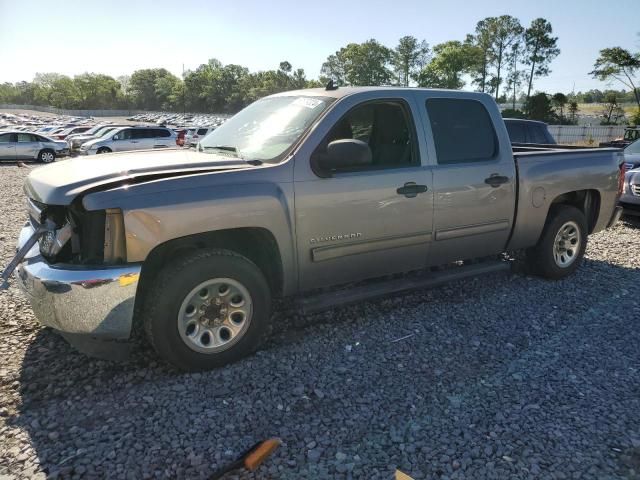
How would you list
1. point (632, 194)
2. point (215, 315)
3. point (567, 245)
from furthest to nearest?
1. point (632, 194)
2. point (567, 245)
3. point (215, 315)

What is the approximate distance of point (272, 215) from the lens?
3.41 metres

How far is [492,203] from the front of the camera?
14.8ft

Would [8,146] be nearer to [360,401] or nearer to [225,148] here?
[225,148]

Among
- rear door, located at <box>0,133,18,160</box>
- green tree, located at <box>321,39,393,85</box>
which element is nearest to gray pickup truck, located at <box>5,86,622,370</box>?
rear door, located at <box>0,133,18,160</box>

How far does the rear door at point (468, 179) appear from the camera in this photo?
4.22m

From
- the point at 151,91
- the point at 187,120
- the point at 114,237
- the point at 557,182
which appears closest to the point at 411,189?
the point at 557,182

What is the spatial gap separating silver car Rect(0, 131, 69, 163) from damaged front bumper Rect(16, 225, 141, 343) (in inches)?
928

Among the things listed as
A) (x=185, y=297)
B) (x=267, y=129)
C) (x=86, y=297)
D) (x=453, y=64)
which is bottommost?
(x=185, y=297)

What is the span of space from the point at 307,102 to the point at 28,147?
931 inches

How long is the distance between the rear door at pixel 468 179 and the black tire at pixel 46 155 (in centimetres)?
2396

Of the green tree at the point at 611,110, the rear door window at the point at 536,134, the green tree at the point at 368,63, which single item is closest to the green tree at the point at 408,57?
the green tree at the point at 368,63

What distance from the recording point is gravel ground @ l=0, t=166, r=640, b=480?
251cm

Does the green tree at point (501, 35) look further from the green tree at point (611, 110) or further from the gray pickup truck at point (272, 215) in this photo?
the gray pickup truck at point (272, 215)

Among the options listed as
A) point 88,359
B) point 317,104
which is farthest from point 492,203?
point 88,359
